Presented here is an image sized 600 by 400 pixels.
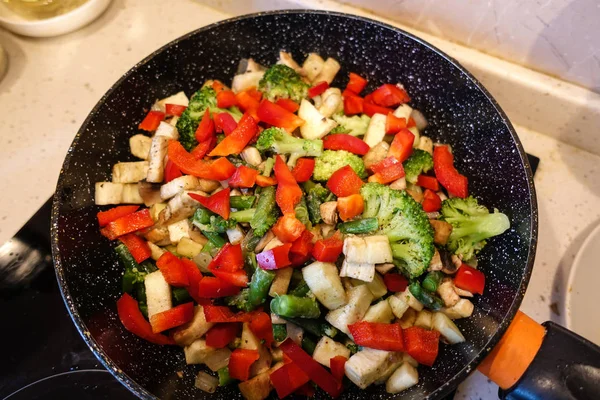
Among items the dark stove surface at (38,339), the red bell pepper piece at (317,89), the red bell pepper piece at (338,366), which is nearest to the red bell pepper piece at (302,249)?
the red bell pepper piece at (338,366)

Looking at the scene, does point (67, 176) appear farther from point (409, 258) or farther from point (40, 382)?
point (409, 258)

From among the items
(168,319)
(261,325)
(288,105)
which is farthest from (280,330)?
(288,105)

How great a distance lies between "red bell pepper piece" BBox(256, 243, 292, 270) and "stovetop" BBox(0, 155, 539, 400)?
51 cm

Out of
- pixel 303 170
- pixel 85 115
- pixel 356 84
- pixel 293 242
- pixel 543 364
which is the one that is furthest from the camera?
pixel 85 115

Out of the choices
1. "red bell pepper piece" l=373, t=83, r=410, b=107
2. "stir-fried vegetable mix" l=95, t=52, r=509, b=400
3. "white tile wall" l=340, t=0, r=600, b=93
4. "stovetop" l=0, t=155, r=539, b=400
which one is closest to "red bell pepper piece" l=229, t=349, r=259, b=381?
"stir-fried vegetable mix" l=95, t=52, r=509, b=400

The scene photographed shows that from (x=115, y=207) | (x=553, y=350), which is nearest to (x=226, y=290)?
(x=115, y=207)

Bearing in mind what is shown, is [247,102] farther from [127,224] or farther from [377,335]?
[377,335]

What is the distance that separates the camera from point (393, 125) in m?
1.29

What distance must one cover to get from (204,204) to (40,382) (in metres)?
0.61

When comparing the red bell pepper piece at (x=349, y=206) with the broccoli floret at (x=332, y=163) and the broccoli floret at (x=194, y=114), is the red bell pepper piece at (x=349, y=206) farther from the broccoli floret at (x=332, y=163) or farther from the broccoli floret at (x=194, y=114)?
the broccoli floret at (x=194, y=114)

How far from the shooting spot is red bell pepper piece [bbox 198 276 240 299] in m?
1.12

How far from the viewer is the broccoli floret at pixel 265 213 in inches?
43.6

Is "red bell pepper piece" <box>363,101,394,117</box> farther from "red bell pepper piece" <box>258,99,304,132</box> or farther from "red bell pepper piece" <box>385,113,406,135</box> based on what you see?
"red bell pepper piece" <box>258,99,304,132</box>

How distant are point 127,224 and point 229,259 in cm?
30
